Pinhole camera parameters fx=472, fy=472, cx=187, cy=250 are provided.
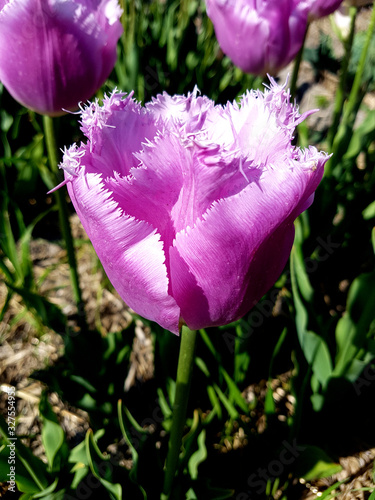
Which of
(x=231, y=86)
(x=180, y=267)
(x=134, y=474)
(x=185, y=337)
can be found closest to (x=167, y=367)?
(x=134, y=474)

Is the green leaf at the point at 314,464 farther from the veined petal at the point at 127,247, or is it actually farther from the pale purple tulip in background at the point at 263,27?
the pale purple tulip in background at the point at 263,27

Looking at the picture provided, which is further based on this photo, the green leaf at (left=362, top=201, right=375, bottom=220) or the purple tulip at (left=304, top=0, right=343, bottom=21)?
the green leaf at (left=362, top=201, right=375, bottom=220)

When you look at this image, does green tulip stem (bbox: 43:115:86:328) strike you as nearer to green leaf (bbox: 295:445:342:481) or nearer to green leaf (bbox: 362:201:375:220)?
green leaf (bbox: 295:445:342:481)

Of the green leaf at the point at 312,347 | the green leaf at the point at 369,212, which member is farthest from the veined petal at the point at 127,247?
the green leaf at the point at 369,212

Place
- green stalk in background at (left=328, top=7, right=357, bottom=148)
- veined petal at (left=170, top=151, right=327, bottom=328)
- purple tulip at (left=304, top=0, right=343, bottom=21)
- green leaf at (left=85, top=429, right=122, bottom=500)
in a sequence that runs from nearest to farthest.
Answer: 1. veined petal at (left=170, top=151, right=327, bottom=328)
2. green leaf at (left=85, top=429, right=122, bottom=500)
3. purple tulip at (left=304, top=0, right=343, bottom=21)
4. green stalk in background at (left=328, top=7, right=357, bottom=148)

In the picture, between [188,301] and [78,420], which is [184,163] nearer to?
[188,301]

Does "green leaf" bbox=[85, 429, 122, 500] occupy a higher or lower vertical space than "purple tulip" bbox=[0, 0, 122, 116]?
lower

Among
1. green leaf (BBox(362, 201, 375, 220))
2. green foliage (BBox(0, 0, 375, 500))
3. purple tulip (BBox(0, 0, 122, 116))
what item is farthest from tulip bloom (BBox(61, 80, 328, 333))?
green leaf (BBox(362, 201, 375, 220))

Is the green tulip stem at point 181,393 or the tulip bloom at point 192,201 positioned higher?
the tulip bloom at point 192,201
